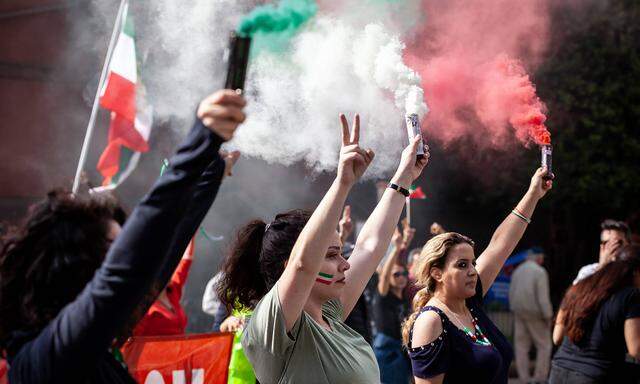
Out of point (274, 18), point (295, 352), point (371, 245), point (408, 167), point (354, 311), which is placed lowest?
point (354, 311)

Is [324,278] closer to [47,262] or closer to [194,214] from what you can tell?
[194,214]

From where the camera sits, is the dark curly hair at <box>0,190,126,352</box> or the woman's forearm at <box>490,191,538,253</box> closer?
the dark curly hair at <box>0,190,126,352</box>

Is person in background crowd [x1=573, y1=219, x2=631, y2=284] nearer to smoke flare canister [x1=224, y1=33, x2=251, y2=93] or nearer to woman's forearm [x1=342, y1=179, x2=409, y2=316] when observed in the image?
woman's forearm [x1=342, y1=179, x2=409, y2=316]

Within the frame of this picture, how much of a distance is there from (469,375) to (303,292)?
4.12ft

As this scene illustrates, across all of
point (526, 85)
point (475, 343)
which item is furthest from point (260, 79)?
point (475, 343)

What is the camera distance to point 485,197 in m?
13.2

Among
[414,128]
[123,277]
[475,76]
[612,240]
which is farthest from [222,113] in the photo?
[612,240]

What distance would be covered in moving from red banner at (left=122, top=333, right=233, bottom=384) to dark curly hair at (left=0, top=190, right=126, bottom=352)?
232 cm

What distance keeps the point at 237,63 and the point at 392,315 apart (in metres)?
5.66

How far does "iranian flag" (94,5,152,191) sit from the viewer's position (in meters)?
6.05

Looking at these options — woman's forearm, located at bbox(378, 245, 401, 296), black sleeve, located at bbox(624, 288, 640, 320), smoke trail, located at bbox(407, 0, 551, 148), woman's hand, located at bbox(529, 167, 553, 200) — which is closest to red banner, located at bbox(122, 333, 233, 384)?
woman's hand, located at bbox(529, 167, 553, 200)

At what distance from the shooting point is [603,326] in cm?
491

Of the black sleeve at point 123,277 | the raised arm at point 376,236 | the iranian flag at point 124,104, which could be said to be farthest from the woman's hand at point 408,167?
the iranian flag at point 124,104

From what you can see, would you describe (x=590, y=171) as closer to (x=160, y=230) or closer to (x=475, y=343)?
(x=475, y=343)
